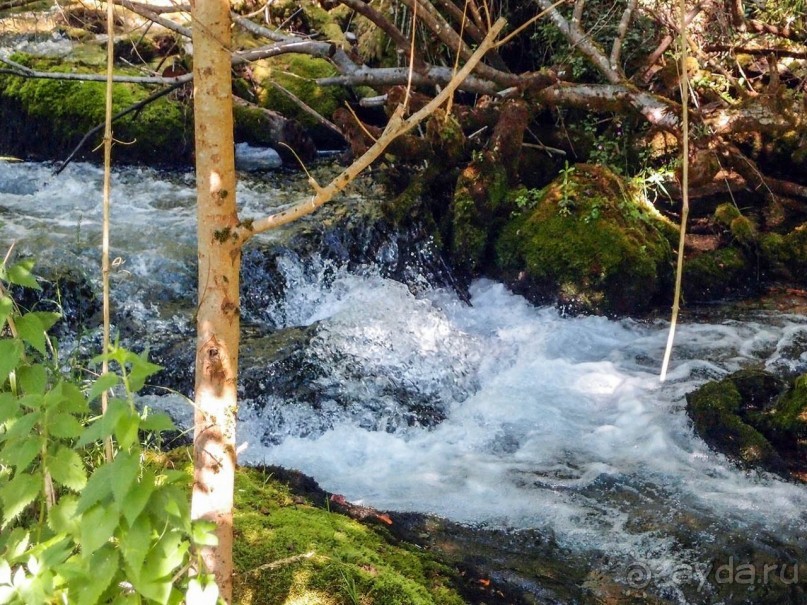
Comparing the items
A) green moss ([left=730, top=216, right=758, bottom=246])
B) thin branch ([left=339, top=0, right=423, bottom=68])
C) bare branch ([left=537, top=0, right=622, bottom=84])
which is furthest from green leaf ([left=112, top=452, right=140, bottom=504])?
green moss ([left=730, top=216, right=758, bottom=246])

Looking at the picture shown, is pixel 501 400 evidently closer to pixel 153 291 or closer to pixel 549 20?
pixel 153 291

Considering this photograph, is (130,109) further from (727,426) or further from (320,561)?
(727,426)

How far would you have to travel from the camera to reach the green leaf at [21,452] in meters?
1.78

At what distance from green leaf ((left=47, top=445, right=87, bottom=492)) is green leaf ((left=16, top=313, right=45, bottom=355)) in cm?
28

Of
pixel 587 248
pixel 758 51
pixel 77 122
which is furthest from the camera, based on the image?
pixel 77 122

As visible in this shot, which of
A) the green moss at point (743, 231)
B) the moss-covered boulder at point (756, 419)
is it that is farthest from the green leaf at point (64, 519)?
the green moss at point (743, 231)

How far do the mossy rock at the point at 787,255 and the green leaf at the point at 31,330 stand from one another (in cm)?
718

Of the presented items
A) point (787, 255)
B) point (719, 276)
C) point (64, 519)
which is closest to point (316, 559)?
point (64, 519)

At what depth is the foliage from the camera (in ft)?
5.21

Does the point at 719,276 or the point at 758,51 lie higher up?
the point at 758,51

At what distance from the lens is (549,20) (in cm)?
830

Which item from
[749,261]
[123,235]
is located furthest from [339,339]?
[749,261]

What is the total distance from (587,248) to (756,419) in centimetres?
252

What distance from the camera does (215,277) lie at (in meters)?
1.92
